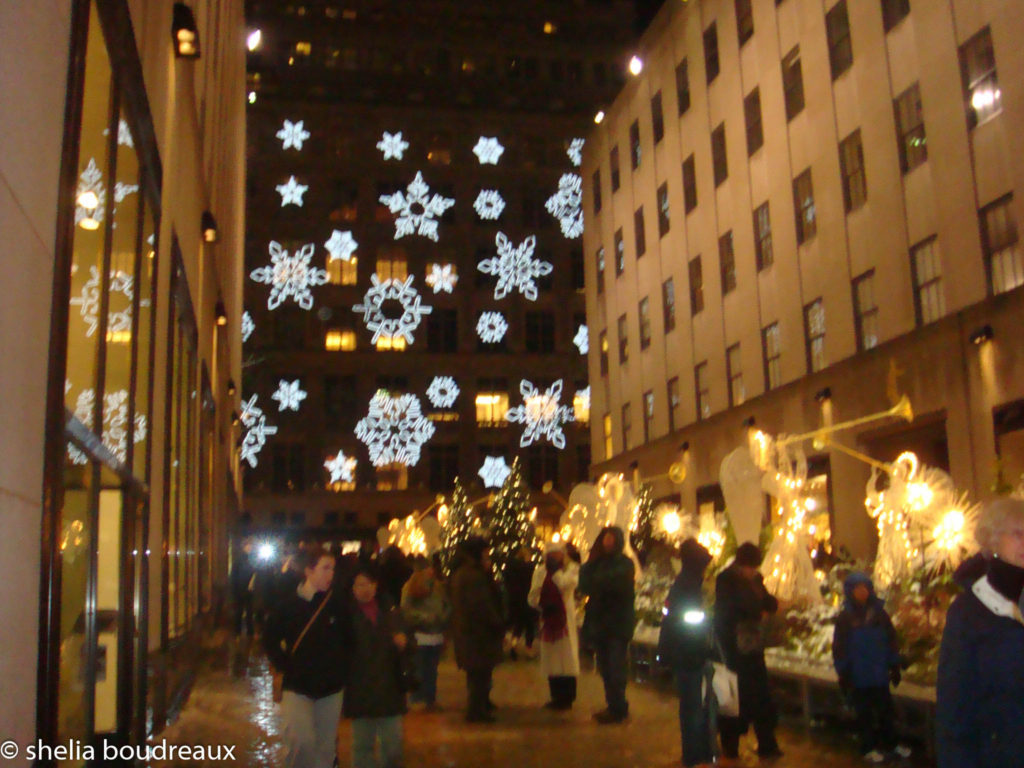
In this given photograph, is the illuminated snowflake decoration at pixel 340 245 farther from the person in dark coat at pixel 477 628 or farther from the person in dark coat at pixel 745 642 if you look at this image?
the person in dark coat at pixel 745 642

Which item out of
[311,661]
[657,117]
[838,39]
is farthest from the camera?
[657,117]

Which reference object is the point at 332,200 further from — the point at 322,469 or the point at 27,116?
the point at 27,116

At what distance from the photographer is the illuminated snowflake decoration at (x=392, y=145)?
213 feet

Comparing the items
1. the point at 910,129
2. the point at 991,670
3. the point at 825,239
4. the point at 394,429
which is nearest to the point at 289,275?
the point at 394,429

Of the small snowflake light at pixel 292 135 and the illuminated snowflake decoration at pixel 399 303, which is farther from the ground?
the small snowflake light at pixel 292 135

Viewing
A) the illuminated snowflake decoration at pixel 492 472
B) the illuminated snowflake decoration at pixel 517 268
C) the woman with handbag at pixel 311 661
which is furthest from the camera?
the illuminated snowflake decoration at pixel 517 268

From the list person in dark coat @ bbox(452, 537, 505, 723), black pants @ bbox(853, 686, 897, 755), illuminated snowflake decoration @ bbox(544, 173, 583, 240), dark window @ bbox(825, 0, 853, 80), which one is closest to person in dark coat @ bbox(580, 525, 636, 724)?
person in dark coat @ bbox(452, 537, 505, 723)

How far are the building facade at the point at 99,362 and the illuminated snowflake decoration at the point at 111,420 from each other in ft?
0.09

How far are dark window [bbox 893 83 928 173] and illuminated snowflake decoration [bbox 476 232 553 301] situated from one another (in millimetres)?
43598

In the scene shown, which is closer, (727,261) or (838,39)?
(838,39)

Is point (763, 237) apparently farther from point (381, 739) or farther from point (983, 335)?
point (381, 739)

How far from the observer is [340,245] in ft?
205

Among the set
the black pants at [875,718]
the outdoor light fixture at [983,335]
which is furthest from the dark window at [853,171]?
the black pants at [875,718]

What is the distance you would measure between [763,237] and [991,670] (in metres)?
25.4
